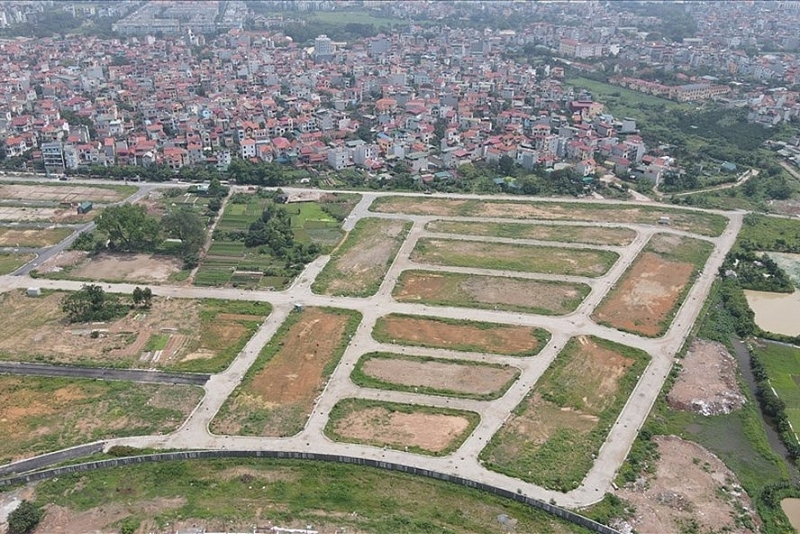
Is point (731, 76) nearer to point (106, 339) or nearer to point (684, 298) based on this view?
point (684, 298)

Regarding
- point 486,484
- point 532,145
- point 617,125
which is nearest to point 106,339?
point 486,484

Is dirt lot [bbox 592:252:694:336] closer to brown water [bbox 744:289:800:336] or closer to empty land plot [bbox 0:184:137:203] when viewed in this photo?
brown water [bbox 744:289:800:336]

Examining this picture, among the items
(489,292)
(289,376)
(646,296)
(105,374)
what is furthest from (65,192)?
(646,296)

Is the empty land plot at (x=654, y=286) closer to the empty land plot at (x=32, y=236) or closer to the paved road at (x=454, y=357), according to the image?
the paved road at (x=454, y=357)

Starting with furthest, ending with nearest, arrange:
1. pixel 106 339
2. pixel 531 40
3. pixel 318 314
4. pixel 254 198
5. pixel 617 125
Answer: pixel 531 40
pixel 617 125
pixel 254 198
pixel 318 314
pixel 106 339

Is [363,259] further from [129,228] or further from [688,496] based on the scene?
[688,496]

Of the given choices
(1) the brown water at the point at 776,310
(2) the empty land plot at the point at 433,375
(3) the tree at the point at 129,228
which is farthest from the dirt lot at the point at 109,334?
(1) the brown water at the point at 776,310

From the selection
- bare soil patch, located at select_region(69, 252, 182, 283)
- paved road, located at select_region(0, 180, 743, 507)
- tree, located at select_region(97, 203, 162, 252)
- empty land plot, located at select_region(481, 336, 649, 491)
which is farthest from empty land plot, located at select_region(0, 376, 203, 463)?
tree, located at select_region(97, 203, 162, 252)
